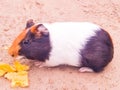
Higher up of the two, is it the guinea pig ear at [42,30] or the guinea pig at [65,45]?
the guinea pig ear at [42,30]

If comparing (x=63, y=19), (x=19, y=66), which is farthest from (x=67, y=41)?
(x=63, y=19)

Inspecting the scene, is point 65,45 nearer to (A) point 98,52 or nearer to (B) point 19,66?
(A) point 98,52

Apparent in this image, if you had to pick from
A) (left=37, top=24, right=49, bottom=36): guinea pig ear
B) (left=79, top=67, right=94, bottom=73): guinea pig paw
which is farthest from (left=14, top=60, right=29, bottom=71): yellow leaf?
(left=79, top=67, right=94, bottom=73): guinea pig paw

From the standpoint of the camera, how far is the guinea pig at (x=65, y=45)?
377 cm

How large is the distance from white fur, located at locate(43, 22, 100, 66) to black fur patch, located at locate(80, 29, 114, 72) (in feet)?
0.15

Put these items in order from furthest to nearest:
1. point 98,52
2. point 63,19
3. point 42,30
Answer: point 63,19 → point 98,52 → point 42,30

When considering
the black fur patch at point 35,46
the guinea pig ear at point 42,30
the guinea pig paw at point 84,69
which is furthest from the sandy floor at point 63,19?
the guinea pig ear at point 42,30

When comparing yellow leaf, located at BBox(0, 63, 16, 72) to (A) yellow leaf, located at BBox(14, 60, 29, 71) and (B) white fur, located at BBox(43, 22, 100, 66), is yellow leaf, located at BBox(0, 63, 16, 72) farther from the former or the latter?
(B) white fur, located at BBox(43, 22, 100, 66)

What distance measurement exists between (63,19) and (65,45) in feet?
2.88

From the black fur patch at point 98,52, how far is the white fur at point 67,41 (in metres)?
0.05

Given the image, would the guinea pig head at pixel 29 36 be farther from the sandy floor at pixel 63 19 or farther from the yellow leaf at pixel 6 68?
the sandy floor at pixel 63 19

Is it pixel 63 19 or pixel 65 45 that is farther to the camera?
pixel 63 19

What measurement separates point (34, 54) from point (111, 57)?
28.0 inches

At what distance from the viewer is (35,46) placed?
3.77 metres
